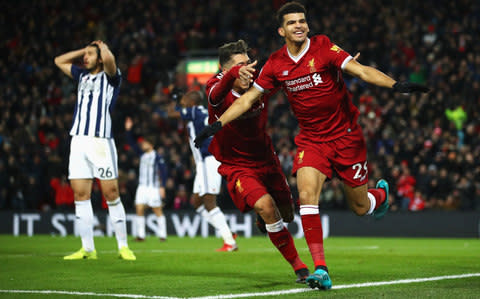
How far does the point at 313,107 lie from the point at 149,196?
431 inches

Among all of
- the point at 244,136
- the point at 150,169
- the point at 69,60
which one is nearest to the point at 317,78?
the point at 244,136

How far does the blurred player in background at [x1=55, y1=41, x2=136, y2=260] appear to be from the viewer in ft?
32.6

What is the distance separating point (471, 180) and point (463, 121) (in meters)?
2.50

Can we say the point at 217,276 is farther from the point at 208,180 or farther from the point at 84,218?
the point at 208,180

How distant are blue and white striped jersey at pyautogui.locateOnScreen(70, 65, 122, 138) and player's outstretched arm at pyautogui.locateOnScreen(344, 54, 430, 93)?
408 centimetres

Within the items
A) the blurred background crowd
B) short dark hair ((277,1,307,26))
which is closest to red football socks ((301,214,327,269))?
short dark hair ((277,1,307,26))

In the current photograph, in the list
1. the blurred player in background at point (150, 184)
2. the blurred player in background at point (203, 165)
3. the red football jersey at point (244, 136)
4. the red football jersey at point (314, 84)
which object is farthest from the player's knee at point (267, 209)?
the blurred player in background at point (150, 184)

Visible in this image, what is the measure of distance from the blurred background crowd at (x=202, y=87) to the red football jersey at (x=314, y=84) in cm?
1132

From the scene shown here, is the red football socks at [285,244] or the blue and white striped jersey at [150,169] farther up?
the blue and white striped jersey at [150,169]

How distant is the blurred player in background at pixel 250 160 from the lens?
7.42m

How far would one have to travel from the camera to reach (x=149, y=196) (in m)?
17.8

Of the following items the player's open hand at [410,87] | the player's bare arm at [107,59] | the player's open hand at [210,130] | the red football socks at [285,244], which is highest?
the player's bare arm at [107,59]

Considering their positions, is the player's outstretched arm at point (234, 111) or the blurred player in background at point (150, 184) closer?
the player's outstretched arm at point (234, 111)

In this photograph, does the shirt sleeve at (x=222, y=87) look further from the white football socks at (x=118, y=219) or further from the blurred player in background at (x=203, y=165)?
the blurred player in background at (x=203, y=165)
